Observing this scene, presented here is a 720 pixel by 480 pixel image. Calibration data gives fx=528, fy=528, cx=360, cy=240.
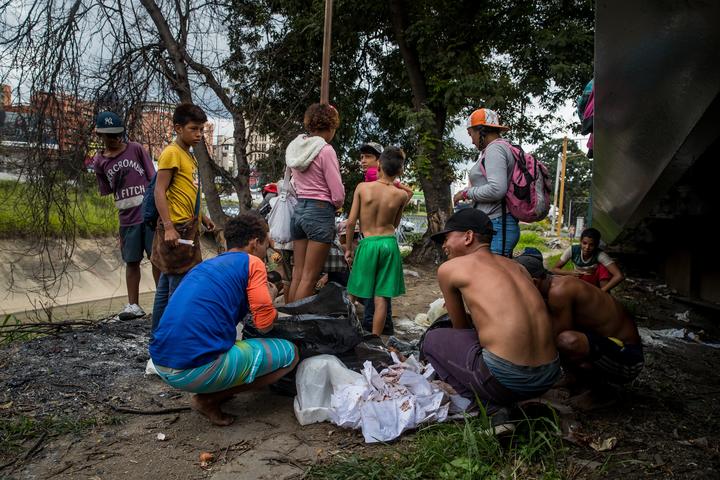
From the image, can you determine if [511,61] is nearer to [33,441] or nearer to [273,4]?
[273,4]

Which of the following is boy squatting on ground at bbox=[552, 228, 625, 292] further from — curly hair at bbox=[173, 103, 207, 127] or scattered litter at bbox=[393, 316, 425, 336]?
curly hair at bbox=[173, 103, 207, 127]

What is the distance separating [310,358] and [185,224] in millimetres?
1474

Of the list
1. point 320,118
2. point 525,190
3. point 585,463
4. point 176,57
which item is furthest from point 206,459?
point 176,57

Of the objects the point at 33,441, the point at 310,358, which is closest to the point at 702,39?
the point at 310,358

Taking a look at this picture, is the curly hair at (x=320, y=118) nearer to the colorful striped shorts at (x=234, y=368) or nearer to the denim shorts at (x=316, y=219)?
the denim shorts at (x=316, y=219)

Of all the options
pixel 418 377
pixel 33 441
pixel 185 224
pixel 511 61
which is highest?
pixel 511 61

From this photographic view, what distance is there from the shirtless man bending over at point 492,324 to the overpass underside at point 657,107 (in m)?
0.97

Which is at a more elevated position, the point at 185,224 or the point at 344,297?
the point at 185,224

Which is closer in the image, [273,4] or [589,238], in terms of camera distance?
[589,238]

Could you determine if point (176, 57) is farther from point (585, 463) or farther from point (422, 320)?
point (585, 463)

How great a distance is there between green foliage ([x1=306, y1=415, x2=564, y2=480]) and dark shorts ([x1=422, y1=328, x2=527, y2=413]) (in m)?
0.13

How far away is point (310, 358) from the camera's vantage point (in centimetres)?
311

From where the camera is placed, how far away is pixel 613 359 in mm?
3037

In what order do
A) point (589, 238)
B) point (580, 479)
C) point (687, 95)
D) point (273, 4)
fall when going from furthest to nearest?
point (273, 4)
point (589, 238)
point (687, 95)
point (580, 479)
